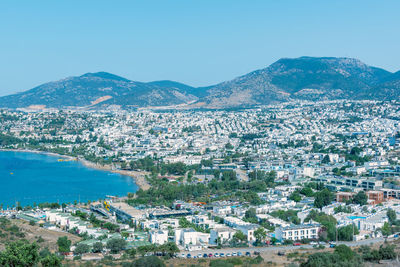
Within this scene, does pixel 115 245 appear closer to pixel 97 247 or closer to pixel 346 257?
pixel 97 247

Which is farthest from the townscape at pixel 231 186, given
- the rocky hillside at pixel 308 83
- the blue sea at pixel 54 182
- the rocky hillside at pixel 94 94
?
the rocky hillside at pixel 94 94

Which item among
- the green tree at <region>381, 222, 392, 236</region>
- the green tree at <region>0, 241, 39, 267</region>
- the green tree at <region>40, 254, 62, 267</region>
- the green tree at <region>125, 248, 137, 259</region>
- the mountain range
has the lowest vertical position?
the green tree at <region>381, 222, 392, 236</region>

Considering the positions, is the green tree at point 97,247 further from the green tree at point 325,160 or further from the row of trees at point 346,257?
the green tree at point 325,160

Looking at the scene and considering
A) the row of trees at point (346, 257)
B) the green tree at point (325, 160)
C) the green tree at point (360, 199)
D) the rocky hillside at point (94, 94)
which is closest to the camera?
the row of trees at point (346, 257)

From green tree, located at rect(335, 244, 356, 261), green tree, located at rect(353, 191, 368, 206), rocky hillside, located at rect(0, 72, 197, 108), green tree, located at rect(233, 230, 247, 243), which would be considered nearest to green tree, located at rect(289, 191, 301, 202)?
green tree, located at rect(353, 191, 368, 206)

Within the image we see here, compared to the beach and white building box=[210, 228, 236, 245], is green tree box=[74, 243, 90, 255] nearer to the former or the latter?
white building box=[210, 228, 236, 245]

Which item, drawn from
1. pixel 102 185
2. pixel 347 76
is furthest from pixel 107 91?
pixel 102 185
